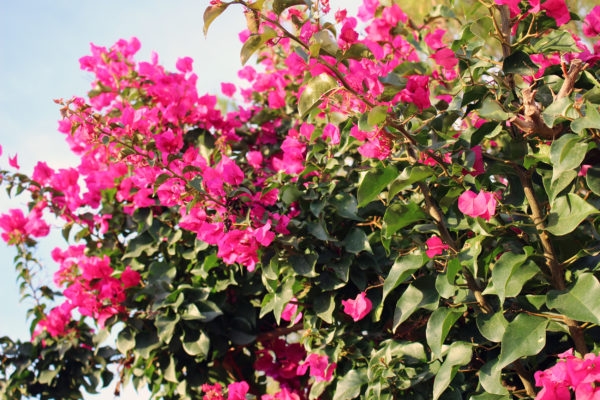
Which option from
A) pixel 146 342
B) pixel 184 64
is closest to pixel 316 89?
pixel 146 342

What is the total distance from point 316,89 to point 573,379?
2.31 feet

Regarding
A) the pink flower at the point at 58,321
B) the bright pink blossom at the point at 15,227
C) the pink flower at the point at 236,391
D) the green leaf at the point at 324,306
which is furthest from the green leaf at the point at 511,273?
the bright pink blossom at the point at 15,227

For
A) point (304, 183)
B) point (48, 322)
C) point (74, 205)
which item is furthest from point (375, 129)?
point (48, 322)

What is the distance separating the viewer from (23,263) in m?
2.80

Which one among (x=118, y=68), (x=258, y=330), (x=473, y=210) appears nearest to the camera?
(x=473, y=210)

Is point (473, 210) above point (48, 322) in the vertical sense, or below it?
below

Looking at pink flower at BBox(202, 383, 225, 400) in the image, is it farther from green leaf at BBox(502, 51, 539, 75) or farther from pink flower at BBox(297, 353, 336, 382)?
green leaf at BBox(502, 51, 539, 75)

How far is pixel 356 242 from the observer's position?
1.85 m

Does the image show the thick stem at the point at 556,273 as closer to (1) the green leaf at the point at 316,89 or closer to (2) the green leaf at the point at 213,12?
(1) the green leaf at the point at 316,89

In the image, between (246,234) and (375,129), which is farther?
(246,234)

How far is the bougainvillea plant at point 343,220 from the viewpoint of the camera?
139 cm

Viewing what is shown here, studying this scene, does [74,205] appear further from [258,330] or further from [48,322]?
[258,330]

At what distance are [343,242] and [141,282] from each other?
0.88m

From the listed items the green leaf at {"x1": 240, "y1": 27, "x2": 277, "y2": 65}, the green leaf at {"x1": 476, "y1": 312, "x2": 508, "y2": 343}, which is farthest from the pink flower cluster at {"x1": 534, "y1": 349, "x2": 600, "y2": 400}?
the green leaf at {"x1": 240, "y1": 27, "x2": 277, "y2": 65}
